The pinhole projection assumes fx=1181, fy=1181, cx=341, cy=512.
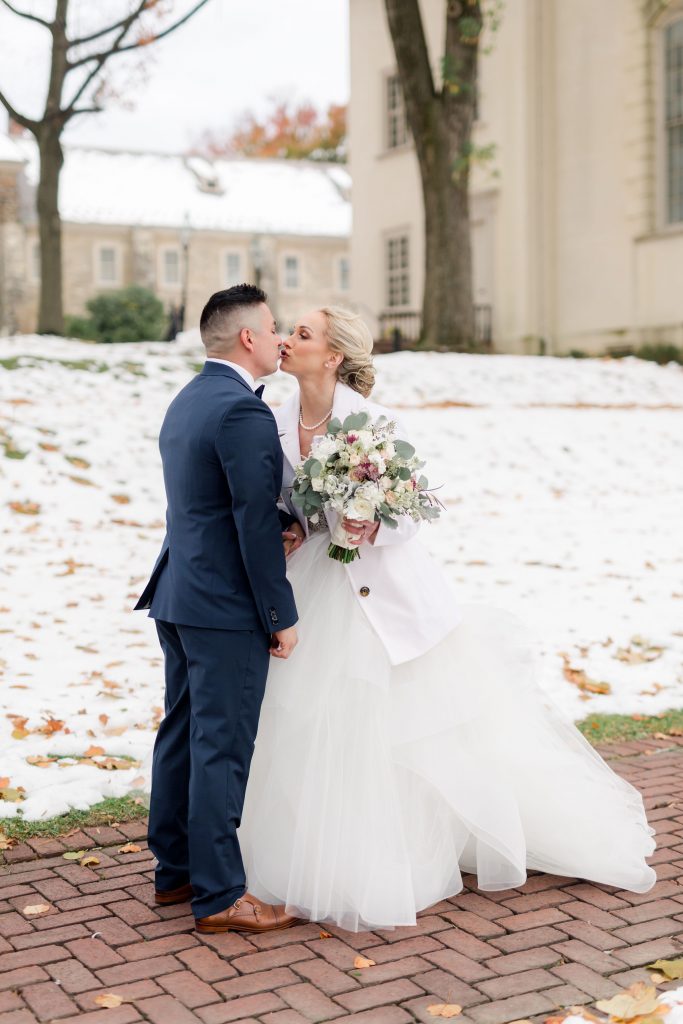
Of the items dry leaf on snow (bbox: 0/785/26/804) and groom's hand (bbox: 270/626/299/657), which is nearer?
groom's hand (bbox: 270/626/299/657)

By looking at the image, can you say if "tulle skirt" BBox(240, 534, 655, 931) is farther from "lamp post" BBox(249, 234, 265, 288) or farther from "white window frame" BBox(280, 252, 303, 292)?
"white window frame" BBox(280, 252, 303, 292)

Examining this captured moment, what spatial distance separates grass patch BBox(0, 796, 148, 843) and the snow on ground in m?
0.08

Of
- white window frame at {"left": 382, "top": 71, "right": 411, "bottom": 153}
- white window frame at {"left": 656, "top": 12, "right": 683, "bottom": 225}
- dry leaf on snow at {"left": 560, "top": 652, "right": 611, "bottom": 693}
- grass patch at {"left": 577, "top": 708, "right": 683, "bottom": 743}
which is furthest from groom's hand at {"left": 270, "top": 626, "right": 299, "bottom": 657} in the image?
white window frame at {"left": 382, "top": 71, "right": 411, "bottom": 153}

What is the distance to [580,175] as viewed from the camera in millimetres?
21609

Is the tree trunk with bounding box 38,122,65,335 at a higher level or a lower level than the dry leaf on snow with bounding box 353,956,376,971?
higher

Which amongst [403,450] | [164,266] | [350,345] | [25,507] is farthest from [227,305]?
[164,266]

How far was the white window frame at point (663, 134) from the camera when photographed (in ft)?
65.9

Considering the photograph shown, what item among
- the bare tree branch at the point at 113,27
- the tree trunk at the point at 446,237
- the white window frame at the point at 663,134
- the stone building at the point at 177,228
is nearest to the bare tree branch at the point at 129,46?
the bare tree branch at the point at 113,27

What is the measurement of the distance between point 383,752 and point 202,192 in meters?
43.0

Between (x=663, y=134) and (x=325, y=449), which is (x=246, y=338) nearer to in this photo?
(x=325, y=449)

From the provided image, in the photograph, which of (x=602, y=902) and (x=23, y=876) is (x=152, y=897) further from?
(x=602, y=902)

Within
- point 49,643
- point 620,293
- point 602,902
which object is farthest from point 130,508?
point 620,293

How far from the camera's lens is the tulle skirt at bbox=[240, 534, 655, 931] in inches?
148

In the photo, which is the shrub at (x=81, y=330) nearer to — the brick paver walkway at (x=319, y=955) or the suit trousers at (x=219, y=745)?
the brick paver walkway at (x=319, y=955)
